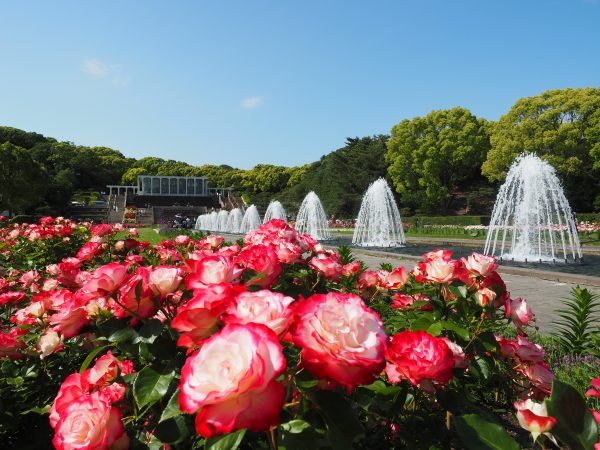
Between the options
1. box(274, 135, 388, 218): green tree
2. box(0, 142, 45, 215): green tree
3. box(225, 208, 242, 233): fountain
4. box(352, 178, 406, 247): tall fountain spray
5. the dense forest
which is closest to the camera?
box(352, 178, 406, 247): tall fountain spray

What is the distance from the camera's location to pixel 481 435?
87 cm

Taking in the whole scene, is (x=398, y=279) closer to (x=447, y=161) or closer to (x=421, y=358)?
(x=421, y=358)

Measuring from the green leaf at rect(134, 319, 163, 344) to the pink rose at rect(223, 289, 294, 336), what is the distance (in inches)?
16.5

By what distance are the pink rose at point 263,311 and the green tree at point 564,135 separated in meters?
33.5

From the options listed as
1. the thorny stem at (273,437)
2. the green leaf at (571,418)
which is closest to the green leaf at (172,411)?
the thorny stem at (273,437)

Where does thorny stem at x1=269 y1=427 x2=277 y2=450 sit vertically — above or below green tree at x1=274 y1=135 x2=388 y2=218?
below

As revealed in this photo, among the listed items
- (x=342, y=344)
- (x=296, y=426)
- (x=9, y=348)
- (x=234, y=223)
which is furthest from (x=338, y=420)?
(x=234, y=223)

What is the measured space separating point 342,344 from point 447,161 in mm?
42173

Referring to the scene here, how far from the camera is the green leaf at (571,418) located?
80cm

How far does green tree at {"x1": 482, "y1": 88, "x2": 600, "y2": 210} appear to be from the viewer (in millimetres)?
28781

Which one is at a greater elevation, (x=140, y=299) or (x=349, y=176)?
(x=349, y=176)

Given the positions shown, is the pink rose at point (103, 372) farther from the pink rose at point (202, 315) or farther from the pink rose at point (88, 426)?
the pink rose at point (202, 315)

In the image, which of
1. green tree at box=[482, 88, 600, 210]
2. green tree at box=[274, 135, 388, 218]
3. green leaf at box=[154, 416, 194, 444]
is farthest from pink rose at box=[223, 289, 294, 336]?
green tree at box=[274, 135, 388, 218]

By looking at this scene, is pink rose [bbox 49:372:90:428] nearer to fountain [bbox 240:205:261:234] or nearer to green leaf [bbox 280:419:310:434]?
green leaf [bbox 280:419:310:434]
